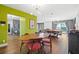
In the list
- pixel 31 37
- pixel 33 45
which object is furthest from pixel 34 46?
pixel 31 37

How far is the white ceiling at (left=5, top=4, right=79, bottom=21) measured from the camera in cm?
284

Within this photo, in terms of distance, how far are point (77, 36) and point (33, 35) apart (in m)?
1.07

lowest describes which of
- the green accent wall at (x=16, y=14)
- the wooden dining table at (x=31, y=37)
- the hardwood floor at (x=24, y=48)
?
the hardwood floor at (x=24, y=48)

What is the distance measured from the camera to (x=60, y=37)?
297 cm

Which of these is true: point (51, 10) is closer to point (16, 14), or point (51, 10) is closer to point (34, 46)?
point (16, 14)

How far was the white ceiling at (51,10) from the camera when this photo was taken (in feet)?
9.32

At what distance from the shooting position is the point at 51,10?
291cm

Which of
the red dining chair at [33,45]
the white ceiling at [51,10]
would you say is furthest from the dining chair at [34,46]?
the white ceiling at [51,10]

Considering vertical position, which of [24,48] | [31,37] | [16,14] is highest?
[16,14]

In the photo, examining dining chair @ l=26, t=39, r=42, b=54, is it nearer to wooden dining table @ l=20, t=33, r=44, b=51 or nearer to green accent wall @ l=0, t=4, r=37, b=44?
wooden dining table @ l=20, t=33, r=44, b=51

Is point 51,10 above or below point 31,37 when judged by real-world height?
above

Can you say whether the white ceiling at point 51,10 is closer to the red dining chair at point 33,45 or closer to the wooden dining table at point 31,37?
the wooden dining table at point 31,37
